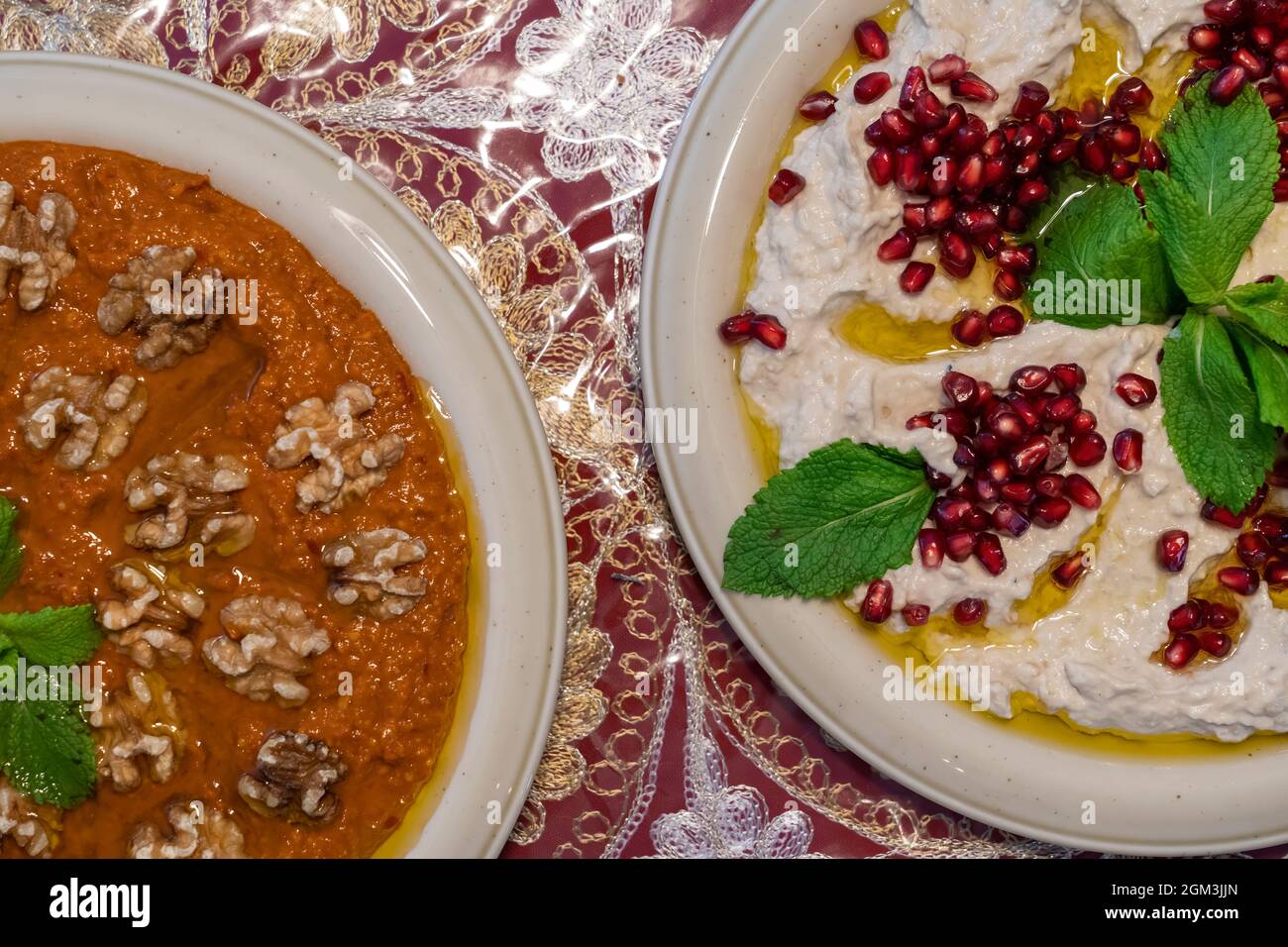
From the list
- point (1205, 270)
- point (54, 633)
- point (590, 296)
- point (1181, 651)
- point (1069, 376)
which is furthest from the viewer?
point (590, 296)

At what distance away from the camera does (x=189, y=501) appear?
277cm

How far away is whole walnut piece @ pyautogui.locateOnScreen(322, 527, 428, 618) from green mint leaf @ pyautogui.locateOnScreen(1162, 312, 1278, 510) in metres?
2.01

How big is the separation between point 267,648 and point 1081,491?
215 cm

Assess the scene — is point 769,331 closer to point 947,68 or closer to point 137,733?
point 947,68

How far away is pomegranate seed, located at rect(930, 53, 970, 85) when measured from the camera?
286cm

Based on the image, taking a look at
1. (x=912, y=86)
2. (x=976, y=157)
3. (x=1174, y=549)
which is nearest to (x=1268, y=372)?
(x=1174, y=549)

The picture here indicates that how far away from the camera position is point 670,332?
3.02 metres

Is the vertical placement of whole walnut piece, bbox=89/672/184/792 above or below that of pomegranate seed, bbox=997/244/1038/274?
below

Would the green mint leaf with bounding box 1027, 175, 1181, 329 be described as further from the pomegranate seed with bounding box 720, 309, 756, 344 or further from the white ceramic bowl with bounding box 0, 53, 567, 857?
the white ceramic bowl with bounding box 0, 53, 567, 857

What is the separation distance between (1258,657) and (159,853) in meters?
2.93

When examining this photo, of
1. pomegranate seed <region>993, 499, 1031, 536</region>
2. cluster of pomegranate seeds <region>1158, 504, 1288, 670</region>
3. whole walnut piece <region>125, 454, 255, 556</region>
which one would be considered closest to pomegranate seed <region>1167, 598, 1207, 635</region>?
cluster of pomegranate seeds <region>1158, 504, 1288, 670</region>

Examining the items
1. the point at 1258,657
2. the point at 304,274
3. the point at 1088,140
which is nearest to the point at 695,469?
the point at 304,274
